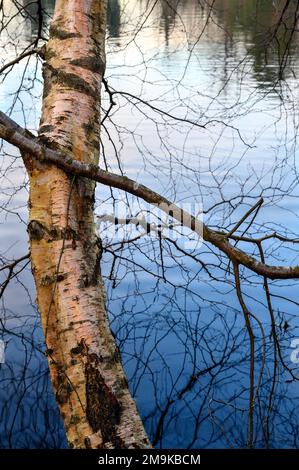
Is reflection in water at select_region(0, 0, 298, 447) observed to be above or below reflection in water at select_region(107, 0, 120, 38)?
below

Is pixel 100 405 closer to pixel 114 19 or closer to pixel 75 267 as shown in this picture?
pixel 75 267

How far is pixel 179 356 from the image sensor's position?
4965mm

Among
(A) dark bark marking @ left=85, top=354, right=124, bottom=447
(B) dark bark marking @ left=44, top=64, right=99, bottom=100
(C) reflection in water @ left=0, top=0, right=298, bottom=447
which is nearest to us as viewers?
(A) dark bark marking @ left=85, top=354, right=124, bottom=447

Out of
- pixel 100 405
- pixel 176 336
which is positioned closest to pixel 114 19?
pixel 176 336

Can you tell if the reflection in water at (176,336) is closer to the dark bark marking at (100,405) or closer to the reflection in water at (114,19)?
the reflection in water at (114,19)

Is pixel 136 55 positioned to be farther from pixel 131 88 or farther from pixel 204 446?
pixel 204 446

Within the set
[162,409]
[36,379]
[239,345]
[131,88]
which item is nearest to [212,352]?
[239,345]

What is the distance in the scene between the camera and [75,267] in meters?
2.37

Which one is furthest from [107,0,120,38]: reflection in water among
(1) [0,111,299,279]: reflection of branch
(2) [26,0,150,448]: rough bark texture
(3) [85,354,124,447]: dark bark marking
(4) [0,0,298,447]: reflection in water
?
(3) [85,354,124,447]: dark bark marking

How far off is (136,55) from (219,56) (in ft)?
7.12

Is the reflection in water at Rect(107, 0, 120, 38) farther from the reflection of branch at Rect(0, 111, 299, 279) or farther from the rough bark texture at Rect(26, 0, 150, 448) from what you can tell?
the reflection of branch at Rect(0, 111, 299, 279)

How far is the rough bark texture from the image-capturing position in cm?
222

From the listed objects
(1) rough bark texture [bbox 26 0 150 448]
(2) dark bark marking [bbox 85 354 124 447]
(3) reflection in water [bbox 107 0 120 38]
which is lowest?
(2) dark bark marking [bbox 85 354 124 447]
